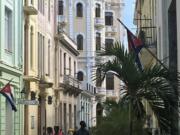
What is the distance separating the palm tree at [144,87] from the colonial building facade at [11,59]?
15.3 meters

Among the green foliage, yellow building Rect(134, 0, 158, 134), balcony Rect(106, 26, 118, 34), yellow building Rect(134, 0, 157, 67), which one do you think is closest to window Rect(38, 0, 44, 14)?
yellow building Rect(134, 0, 157, 67)

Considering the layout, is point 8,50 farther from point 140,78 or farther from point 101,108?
point 140,78

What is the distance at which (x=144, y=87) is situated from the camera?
42.8 ft

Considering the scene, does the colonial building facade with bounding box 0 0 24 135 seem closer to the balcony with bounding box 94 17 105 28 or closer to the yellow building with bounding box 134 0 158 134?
the yellow building with bounding box 134 0 158 134

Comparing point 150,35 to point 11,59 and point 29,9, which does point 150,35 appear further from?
point 29,9

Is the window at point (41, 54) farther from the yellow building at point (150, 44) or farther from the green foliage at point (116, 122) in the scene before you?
the green foliage at point (116, 122)

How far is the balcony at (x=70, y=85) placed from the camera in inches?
2016

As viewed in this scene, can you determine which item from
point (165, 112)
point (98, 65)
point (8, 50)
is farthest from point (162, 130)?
point (8, 50)

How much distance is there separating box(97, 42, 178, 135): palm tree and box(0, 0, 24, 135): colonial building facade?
15.3 meters

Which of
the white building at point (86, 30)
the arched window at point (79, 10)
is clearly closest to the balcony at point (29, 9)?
the white building at point (86, 30)

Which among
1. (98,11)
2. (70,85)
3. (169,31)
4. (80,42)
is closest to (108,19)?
(98,11)

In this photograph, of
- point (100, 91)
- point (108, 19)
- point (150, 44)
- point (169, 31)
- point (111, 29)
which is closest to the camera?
point (169, 31)

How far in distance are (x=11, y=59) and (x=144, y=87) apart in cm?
1884

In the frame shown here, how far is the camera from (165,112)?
12859 mm
